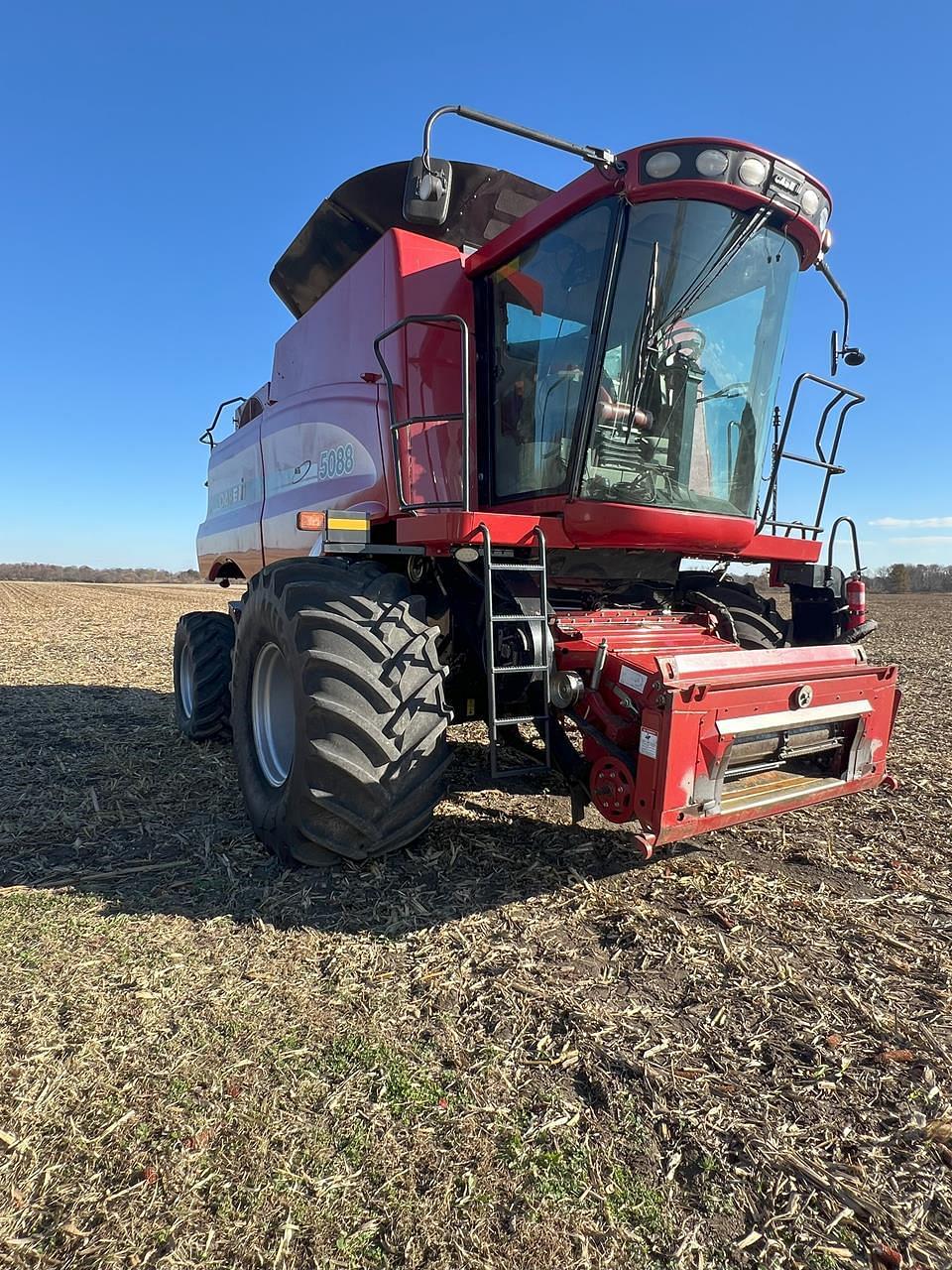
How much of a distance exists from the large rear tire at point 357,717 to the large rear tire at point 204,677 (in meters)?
2.65

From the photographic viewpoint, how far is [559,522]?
12.2ft

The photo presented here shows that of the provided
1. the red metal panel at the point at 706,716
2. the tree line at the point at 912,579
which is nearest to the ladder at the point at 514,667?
the red metal panel at the point at 706,716

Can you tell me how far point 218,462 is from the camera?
7.66 metres

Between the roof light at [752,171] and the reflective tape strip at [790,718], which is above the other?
the roof light at [752,171]

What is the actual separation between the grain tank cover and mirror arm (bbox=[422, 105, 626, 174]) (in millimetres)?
1117

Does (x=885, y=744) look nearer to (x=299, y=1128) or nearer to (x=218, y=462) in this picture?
(x=299, y=1128)

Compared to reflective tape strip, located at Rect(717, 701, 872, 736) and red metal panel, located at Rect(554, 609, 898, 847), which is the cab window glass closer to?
red metal panel, located at Rect(554, 609, 898, 847)

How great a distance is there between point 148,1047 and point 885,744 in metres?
3.52

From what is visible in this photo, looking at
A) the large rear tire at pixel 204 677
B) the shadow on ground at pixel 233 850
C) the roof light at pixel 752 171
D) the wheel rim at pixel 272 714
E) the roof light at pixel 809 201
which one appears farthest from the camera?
the large rear tire at pixel 204 677

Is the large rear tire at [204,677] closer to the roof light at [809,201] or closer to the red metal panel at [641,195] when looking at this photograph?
the red metal panel at [641,195]

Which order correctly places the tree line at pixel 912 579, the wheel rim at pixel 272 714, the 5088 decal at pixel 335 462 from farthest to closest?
the tree line at pixel 912 579 < the 5088 decal at pixel 335 462 < the wheel rim at pixel 272 714

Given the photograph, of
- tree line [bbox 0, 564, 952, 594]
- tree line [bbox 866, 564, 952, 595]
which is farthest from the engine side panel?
tree line [bbox 866, 564, 952, 595]

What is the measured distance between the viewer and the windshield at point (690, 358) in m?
3.39

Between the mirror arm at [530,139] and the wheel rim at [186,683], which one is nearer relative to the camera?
the mirror arm at [530,139]
